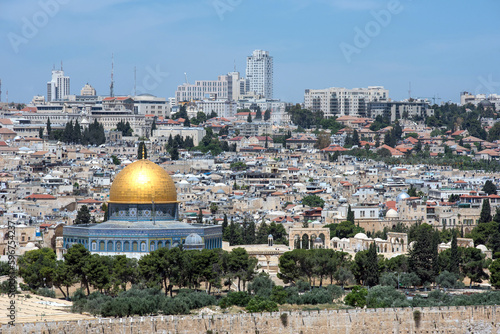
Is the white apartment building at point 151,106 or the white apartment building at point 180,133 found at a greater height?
the white apartment building at point 151,106

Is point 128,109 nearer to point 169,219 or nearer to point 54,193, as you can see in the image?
point 54,193

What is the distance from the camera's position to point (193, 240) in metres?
51.8

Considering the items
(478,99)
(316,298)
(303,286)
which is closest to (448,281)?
(303,286)

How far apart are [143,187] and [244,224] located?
381 inches

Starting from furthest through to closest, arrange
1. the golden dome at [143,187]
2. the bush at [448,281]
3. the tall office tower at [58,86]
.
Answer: the tall office tower at [58,86] < the golden dome at [143,187] < the bush at [448,281]

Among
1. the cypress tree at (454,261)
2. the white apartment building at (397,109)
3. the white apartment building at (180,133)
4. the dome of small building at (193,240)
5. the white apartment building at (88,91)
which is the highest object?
the white apartment building at (88,91)

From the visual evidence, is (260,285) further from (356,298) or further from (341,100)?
(341,100)

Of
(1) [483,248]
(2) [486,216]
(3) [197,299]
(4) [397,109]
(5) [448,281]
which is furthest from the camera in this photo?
(4) [397,109]

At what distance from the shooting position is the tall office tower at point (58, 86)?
7495 inches

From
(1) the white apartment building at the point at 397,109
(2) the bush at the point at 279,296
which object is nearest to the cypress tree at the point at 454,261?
(2) the bush at the point at 279,296

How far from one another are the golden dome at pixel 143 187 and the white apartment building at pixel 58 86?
137m

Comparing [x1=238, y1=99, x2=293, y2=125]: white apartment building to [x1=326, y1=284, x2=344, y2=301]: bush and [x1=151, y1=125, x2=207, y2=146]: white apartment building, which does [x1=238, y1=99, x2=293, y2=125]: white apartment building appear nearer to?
[x1=151, y1=125, x2=207, y2=146]: white apartment building

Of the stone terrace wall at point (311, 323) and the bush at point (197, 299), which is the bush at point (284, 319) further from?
the bush at point (197, 299)

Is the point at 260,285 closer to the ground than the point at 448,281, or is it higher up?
higher up
